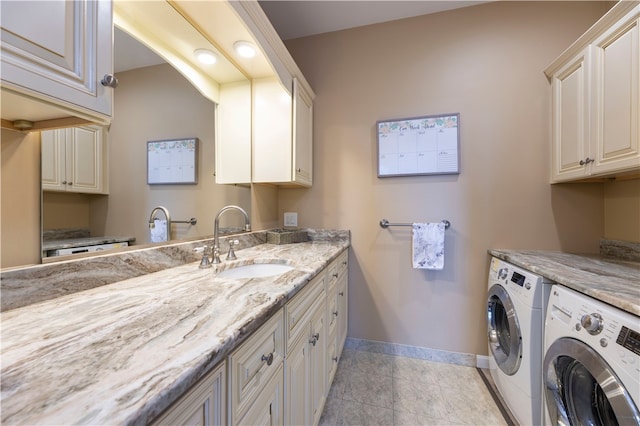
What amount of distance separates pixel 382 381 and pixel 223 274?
1.31 meters

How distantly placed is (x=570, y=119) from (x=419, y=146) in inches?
34.5

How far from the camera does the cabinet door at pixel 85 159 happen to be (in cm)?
79

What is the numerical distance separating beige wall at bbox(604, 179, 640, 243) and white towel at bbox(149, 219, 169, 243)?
8.61 feet

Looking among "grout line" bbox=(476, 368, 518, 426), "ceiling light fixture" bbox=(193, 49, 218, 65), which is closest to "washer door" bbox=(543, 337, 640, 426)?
"grout line" bbox=(476, 368, 518, 426)

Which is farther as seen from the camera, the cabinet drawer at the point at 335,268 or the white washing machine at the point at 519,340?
the cabinet drawer at the point at 335,268

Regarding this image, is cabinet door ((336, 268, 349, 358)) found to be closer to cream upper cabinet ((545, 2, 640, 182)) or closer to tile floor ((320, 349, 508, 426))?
tile floor ((320, 349, 508, 426))

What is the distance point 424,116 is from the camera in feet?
6.04

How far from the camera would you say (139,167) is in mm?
1047

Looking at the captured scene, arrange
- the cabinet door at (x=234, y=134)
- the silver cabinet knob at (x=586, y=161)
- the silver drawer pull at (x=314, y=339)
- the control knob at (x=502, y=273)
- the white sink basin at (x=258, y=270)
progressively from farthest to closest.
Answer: the cabinet door at (x=234, y=134), the control knob at (x=502, y=273), the silver cabinet knob at (x=586, y=161), the white sink basin at (x=258, y=270), the silver drawer pull at (x=314, y=339)

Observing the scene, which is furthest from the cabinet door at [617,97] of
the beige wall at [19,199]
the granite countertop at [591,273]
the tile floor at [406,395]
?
the beige wall at [19,199]

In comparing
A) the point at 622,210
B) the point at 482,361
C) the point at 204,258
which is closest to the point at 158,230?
the point at 204,258

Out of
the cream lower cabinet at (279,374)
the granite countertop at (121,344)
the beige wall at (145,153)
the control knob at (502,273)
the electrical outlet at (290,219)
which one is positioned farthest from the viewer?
the electrical outlet at (290,219)

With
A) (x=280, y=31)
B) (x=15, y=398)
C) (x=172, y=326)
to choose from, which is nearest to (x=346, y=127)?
(x=280, y=31)

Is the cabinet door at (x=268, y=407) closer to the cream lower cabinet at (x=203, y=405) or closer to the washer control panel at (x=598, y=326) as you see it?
the cream lower cabinet at (x=203, y=405)
